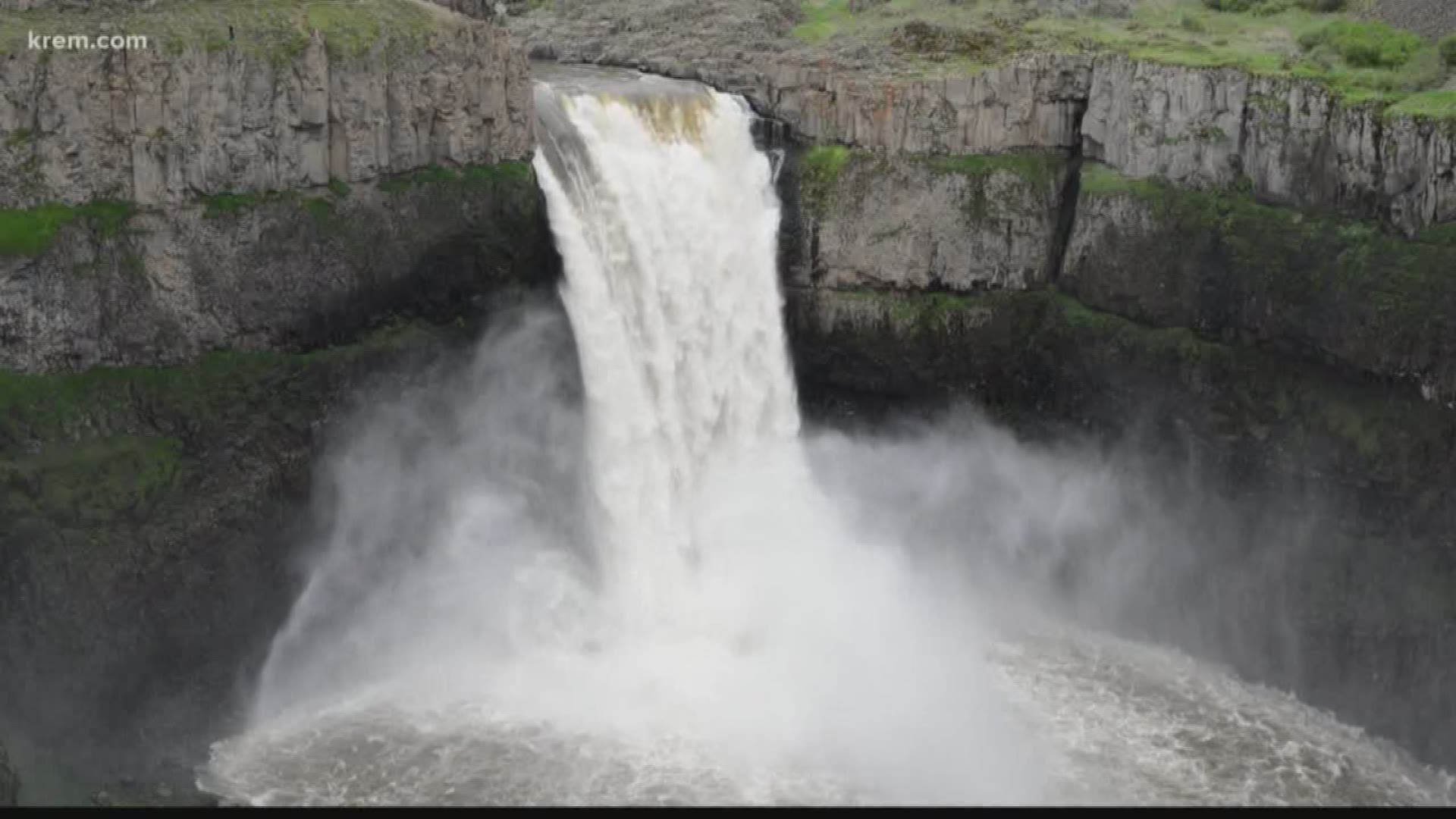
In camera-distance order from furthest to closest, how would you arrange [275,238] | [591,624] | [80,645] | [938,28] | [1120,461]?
[938,28]
[1120,461]
[591,624]
[275,238]
[80,645]

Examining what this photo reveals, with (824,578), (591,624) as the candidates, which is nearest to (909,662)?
(824,578)

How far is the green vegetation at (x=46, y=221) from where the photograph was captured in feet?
126

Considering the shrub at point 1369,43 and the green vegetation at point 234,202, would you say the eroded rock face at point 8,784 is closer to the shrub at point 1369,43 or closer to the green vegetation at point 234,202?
the green vegetation at point 234,202

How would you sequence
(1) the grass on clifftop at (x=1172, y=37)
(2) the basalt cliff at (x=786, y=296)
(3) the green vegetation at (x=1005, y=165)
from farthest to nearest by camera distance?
(3) the green vegetation at (x=1005, y=165) → (1) the grass on clifftop at (x=1172, y=37) → (2) the basalt cliff at (x=786, y=296)

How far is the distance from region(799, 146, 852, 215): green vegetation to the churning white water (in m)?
1.32

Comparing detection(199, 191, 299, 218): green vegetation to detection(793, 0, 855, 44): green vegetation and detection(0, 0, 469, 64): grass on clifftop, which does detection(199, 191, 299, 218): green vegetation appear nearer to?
detection(0, 0, 469, 64): grass on clifftop

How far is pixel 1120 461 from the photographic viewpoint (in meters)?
48.6

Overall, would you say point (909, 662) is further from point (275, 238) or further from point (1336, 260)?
point (275, 238)

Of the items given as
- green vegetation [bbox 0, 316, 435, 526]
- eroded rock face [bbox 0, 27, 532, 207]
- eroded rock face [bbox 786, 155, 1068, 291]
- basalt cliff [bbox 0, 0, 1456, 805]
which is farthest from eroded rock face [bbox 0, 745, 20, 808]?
eroded rock face [bbox 786, 155, 1068, 291]

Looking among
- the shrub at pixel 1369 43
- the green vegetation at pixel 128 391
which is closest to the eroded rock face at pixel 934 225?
the shrub at pixel 1369 43

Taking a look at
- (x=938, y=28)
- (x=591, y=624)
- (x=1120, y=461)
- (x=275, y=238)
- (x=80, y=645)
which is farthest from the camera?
(x=938, y=28)

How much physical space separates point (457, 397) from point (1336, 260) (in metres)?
23.0

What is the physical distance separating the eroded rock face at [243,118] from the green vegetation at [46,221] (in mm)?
213

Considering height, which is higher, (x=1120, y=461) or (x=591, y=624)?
(x=1120, y=461)
